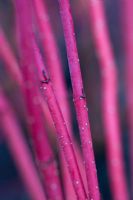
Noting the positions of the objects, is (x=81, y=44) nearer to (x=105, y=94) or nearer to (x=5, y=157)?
(x=5, y=157)

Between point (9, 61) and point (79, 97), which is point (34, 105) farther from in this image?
point (9, 61)

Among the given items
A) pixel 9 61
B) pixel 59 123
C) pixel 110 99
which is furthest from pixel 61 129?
pixel 110 99

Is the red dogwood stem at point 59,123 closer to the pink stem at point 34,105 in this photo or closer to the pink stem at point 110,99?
the pink stem at point 34,105

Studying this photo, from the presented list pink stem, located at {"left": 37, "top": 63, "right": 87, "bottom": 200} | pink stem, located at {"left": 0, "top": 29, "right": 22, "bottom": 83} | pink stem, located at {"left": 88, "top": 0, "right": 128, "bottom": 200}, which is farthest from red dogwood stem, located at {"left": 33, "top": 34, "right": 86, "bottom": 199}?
pink stem, located at {"left": 88, "top": 0, "right": 128, "bottom": 200}

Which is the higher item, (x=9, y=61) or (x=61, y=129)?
(x=9, y=61)

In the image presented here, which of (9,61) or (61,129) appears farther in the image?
(9,61)
